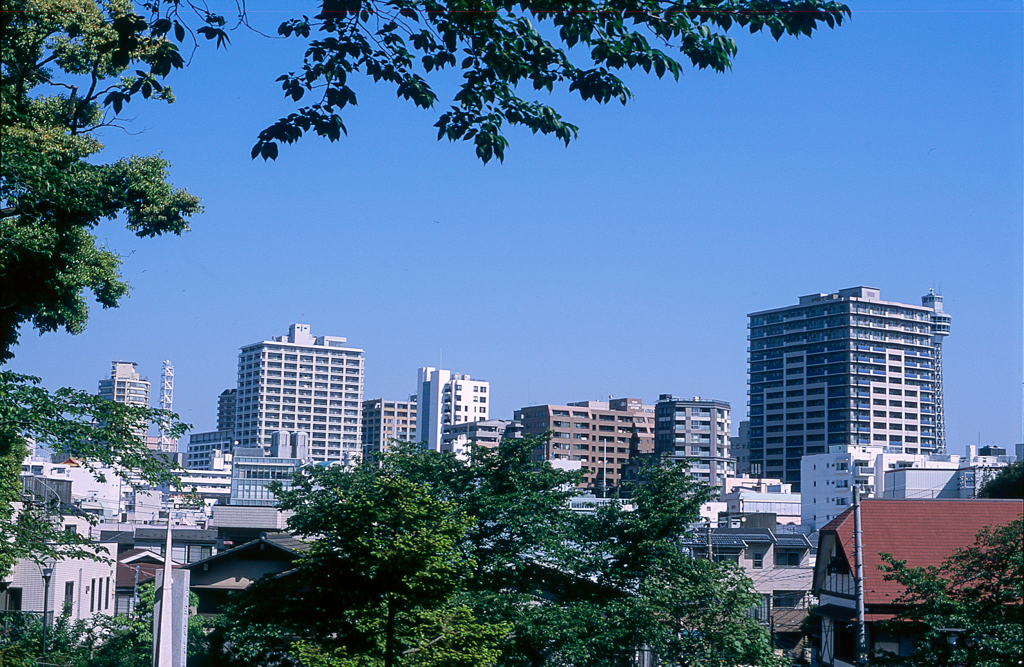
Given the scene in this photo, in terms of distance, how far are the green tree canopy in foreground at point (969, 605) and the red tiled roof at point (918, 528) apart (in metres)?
→ 3.77

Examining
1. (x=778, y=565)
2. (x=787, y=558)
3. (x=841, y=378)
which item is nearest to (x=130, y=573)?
(x=778, y=565)

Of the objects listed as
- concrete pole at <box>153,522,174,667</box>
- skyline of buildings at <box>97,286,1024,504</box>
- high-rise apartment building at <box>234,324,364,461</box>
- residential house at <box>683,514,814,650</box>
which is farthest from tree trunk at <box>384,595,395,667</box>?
high-rise apartment building at <box>234,324,364,461</box>

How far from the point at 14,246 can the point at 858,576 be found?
10.3 meters

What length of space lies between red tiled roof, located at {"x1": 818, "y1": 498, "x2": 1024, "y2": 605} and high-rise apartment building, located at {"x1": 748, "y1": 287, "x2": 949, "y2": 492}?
60953 mm

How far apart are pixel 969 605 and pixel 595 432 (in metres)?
60.4

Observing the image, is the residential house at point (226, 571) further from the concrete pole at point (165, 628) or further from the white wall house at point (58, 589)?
the concrete pole at point (165, 628)

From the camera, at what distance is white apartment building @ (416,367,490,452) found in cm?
7819

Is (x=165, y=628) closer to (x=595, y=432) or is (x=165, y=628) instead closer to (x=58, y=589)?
(x=58, y=589)

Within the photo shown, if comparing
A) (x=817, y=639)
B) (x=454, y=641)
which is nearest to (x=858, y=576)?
(x=454, y=641)

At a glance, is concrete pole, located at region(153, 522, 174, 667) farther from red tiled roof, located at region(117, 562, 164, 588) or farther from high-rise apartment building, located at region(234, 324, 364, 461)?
high-rise apartment building, located at region(234, 324, 364, 461)

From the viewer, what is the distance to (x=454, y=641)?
9.15m

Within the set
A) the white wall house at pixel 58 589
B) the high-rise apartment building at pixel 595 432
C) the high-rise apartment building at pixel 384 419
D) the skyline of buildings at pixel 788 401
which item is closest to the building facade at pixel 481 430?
the skyline of buildings at pixel 788 401

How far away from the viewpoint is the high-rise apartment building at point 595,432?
6688 centimetres

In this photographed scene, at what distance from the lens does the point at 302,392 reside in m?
88.6
